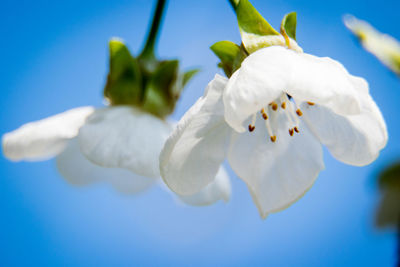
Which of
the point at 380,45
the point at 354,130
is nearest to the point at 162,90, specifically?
the point at 354,130

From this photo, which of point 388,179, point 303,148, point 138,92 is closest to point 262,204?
point 303,148

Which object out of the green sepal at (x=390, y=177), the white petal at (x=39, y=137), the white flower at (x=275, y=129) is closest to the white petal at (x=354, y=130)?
the white flower at (x=275, y=129)

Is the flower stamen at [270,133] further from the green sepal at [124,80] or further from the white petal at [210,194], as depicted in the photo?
the green sepal at [124,80]

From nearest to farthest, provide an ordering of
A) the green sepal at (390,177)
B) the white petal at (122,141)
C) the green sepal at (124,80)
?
the white petal at (122,141) < the green sepal at (124,80) < the green sepal at (390,177)

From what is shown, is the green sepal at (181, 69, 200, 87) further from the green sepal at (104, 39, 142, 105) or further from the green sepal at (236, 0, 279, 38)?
the green sepal at (236, 0, 279, 38)

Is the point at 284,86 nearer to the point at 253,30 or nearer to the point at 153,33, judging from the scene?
the point at 253,30

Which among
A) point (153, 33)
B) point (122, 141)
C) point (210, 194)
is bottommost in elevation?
point (210, 194)
